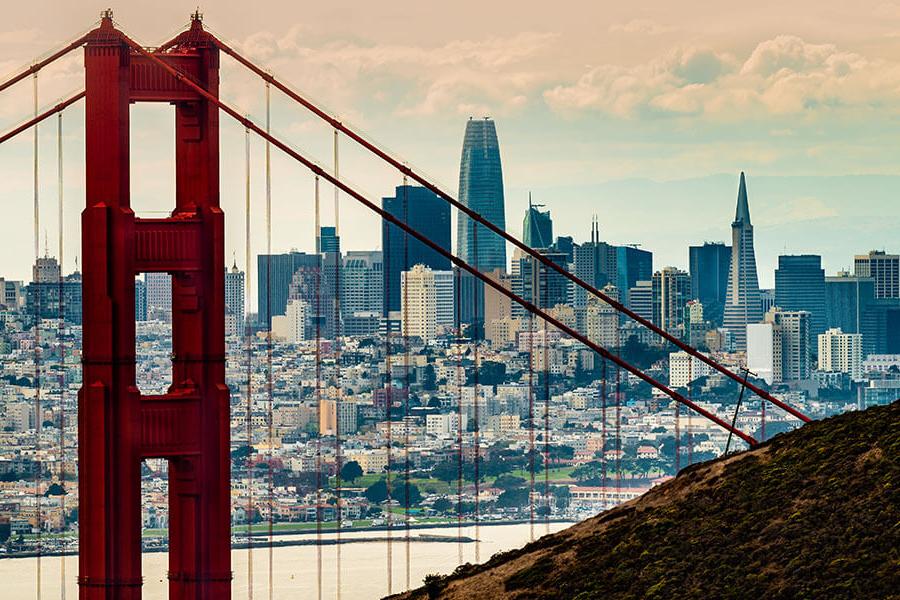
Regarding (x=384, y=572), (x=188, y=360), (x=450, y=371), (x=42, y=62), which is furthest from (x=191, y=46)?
(x=450, y=371)

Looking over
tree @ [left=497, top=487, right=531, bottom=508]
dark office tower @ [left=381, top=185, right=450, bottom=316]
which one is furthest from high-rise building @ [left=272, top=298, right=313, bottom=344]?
tree @ [left=497, top=487, right=531, bottom=508]

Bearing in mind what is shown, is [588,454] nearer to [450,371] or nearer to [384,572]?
[450,371]

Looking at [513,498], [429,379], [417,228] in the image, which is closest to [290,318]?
[429,379]

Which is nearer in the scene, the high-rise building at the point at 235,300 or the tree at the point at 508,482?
the high-rise building at the point at 235,300

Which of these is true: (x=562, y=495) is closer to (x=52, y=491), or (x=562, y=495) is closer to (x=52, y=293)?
(x=52, y=293)

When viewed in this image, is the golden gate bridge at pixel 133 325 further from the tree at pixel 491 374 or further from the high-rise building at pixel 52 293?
the tree at pixel 491 374

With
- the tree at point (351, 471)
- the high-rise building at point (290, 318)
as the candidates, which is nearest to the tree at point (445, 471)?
the tree at point (351, 471)
